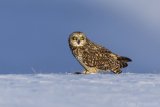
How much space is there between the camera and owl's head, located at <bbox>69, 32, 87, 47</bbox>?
1625 centimetres

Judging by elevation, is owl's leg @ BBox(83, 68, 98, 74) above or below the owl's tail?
below

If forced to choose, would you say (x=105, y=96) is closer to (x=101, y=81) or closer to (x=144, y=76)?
(x=101, y=81)

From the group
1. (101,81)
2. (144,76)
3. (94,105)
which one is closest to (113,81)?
(101,81)

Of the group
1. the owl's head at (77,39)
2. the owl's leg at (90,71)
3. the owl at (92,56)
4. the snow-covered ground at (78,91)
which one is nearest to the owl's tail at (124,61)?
the owl at (92,56)

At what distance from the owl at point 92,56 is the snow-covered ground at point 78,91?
1.73 metres

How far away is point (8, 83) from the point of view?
43.1 ft

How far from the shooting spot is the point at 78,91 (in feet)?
40.4

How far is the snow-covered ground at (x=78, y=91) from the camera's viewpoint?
37.9 ft

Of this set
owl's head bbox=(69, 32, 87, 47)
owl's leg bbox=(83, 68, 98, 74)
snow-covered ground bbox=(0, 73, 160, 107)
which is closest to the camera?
snow-covered ground bbox=(0, 73, 160, 107)

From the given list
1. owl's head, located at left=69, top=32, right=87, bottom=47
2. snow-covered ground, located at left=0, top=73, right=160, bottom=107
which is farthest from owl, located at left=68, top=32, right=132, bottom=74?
snow-covered ground, located at left=0, top=73, right=160, bottom=107

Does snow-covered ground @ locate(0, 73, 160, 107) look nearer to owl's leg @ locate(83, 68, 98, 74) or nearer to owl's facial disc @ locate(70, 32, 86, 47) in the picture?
owl's leg @ locate(83, 68, 98, 74)

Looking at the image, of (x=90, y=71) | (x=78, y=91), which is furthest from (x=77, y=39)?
(x=78, y=91)

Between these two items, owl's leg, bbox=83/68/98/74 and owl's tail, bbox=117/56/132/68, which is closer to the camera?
owl's leg, bbox=83/68/98/74

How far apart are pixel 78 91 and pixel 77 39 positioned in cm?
403
